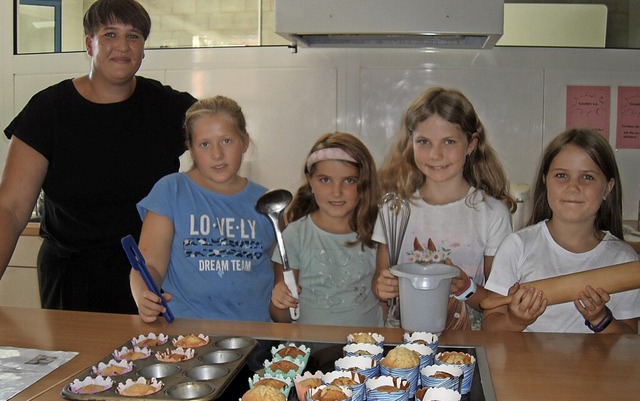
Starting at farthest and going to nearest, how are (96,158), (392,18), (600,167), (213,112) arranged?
(392,18), (96,158), (213,112), (600,167)

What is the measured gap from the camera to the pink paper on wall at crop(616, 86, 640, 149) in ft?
8.93

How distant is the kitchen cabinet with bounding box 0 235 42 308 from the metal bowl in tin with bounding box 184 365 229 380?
2.08 meters

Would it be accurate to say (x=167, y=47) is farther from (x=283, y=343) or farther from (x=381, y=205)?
(x=283, y=343)

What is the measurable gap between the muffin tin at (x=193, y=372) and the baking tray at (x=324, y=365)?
1 cm

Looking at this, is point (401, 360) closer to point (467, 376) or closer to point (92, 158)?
point (467, 376)

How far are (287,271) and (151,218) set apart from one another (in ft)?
1.28

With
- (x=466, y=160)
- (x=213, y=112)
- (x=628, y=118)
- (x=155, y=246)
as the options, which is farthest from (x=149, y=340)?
(x=628, y=118)

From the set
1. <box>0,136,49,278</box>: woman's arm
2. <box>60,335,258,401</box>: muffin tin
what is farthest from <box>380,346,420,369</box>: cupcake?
<box>0,136,49,278</box>: woman's arm

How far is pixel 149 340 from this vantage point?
105cm

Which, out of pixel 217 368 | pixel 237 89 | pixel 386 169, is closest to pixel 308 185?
pixel 386 169

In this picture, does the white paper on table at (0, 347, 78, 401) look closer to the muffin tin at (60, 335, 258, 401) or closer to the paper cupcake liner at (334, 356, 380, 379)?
the muffin tin at (60, 335, 258, 401)

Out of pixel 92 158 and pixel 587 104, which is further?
pixel 587 104

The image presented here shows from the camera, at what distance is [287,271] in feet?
4.08

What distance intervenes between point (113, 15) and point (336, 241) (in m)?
0.80
